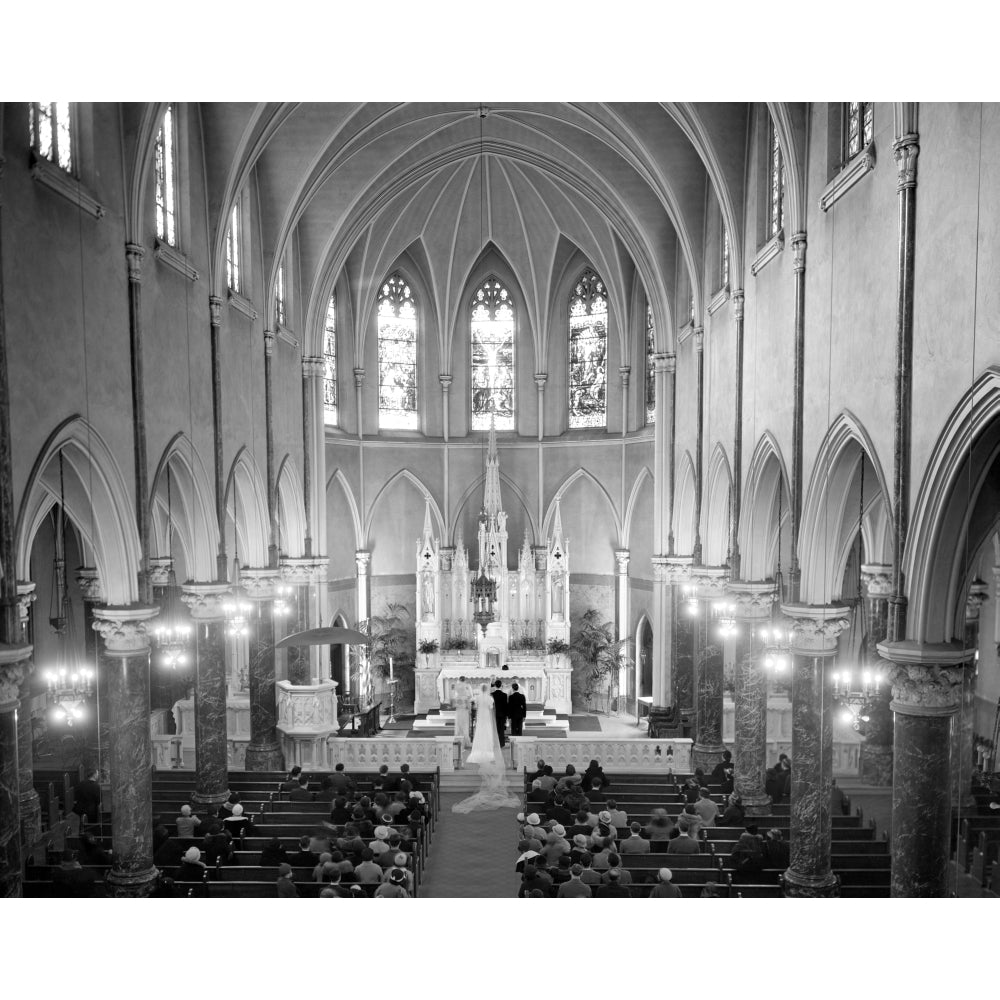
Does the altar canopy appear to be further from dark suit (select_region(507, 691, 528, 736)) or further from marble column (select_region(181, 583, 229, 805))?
marble column (select_region(181, 583, 229, 805))

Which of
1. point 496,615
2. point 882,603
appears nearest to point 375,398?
point 496,615

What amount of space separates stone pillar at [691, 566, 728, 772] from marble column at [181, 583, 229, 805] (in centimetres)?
1104

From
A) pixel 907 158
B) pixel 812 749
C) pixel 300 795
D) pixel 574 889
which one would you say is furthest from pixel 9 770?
pixel 907 158

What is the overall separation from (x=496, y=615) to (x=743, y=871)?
1772 centimetres

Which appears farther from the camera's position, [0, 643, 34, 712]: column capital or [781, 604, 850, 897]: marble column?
[781, 604, 850, 897]: marble column

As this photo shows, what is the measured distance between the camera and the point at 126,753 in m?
14.3

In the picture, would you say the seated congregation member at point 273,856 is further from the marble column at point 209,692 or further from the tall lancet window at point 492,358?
the tall lancet window at point 492,358

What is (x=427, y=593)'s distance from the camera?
105 ft

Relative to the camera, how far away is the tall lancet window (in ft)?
113

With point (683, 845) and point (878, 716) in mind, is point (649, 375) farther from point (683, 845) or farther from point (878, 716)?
point (683, 845)

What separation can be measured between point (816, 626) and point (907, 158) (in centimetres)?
703

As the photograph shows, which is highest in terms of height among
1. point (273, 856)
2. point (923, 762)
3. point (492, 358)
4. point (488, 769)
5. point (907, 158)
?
point (492, 358)

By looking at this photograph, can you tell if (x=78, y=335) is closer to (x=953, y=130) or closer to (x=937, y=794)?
(x=953, y=130)

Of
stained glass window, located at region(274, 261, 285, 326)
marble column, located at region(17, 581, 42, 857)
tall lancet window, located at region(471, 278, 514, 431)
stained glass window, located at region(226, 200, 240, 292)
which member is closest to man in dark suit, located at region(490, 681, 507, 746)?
marble column, located at region(17, 581, 42, 857)
